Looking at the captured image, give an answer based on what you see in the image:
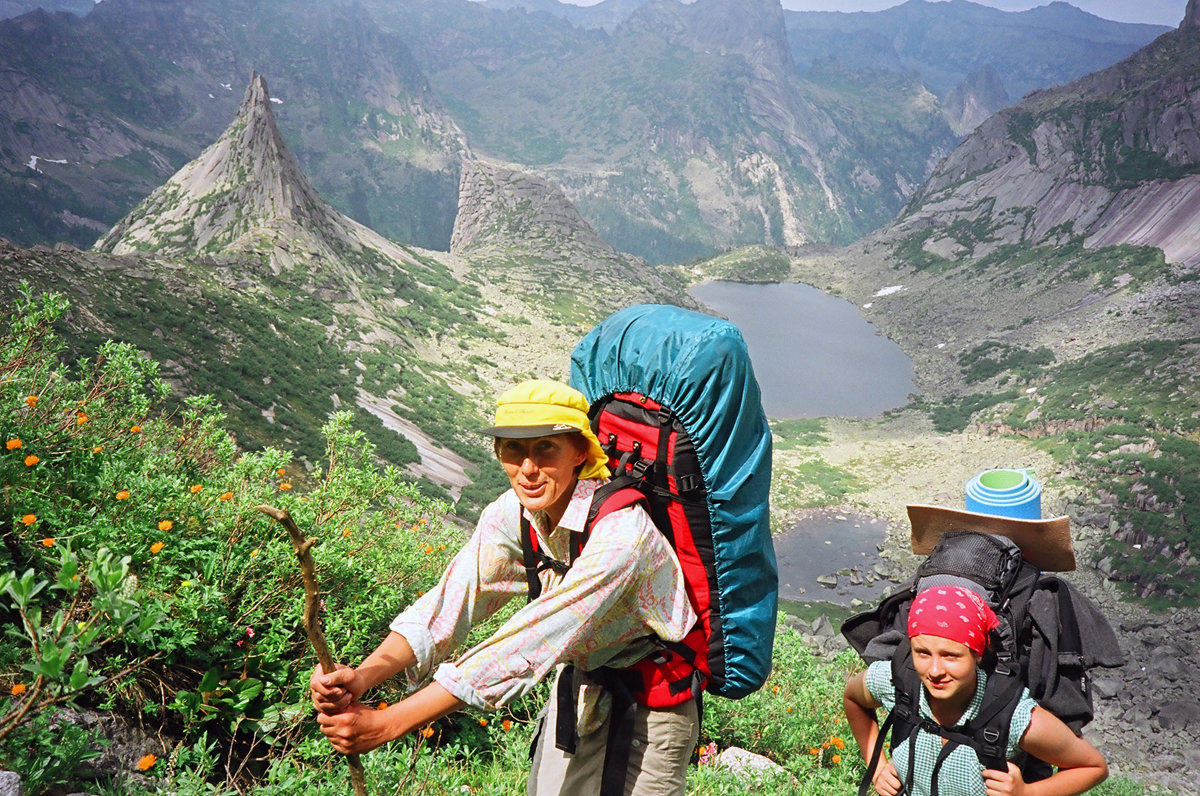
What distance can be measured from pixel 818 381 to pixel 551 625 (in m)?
76.8

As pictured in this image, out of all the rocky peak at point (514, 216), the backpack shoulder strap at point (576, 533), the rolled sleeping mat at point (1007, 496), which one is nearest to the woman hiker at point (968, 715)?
the rolled sleeping mat at point (1007, 496)

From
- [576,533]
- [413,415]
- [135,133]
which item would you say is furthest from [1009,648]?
[135,133]

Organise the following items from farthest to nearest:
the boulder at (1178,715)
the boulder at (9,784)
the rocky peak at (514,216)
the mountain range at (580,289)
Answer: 1. the rocky peak at (514,216)
2. the mountain range at (580,289)
3. the boulder at (1178,715)
4. the boulder at (9,784)

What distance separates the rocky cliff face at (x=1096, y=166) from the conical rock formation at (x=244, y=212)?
248ft

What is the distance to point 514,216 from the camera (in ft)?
275

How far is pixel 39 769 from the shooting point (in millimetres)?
2805

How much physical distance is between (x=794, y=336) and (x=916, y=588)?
9327 cm

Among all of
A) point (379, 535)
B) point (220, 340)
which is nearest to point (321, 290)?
point (220, 340)

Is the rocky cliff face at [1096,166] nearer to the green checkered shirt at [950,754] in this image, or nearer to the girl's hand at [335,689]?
the green checkered shirt at [950,754]

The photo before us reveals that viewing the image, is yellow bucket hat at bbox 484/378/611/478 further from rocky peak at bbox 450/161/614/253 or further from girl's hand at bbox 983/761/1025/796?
rocky peak at bbox 450/161/614/253

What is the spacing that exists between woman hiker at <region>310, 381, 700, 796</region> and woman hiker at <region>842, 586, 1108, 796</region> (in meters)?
0.87


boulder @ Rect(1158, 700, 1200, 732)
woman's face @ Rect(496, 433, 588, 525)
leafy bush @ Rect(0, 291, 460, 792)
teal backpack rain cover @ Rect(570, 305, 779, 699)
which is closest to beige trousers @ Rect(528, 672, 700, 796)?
teal backpack rain cover @ Rect(570, 305, 779, 699)

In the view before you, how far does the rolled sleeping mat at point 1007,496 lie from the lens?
3.17 metres

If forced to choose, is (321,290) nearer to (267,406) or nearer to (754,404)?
(267,406)
